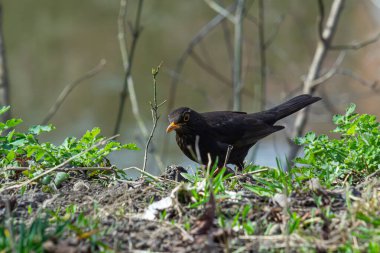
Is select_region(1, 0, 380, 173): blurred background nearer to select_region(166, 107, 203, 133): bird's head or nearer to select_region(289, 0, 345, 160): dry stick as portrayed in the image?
select_region(289, 0, 345, 160): dry stick

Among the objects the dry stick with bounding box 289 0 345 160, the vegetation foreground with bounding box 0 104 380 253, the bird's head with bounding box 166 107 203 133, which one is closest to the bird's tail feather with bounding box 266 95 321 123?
the bird's head with bounding box 166 107 203 133

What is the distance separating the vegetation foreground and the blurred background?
861 cm

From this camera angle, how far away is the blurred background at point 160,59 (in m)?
15.3

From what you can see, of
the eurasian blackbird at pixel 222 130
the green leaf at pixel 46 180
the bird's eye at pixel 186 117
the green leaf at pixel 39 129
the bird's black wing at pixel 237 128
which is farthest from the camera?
the bird's black wing at pixel 237 128

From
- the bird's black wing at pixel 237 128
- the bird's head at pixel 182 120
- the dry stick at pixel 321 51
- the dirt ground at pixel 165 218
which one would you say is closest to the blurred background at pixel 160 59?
the dry stick at pixel 321 51

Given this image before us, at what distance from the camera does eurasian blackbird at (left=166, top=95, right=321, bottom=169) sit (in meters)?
7.32

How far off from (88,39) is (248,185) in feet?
45.2

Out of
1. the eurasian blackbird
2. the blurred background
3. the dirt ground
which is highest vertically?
the blurred background

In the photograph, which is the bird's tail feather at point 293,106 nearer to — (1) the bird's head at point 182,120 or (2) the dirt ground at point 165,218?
(1) the bird's head at point 182,120

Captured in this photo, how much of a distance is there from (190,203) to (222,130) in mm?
3324

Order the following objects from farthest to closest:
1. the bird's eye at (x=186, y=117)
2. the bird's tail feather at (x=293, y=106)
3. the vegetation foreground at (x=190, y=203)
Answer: the bird's tail feather at (x=293, y=106) < the bird's eye at (x=186, y=117) < the vegetation foreground at (x=190, y=203)

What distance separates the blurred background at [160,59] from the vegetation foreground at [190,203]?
339 inches

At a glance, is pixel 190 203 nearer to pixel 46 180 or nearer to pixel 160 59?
pixel 46 180

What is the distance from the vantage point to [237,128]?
778 centimetres
